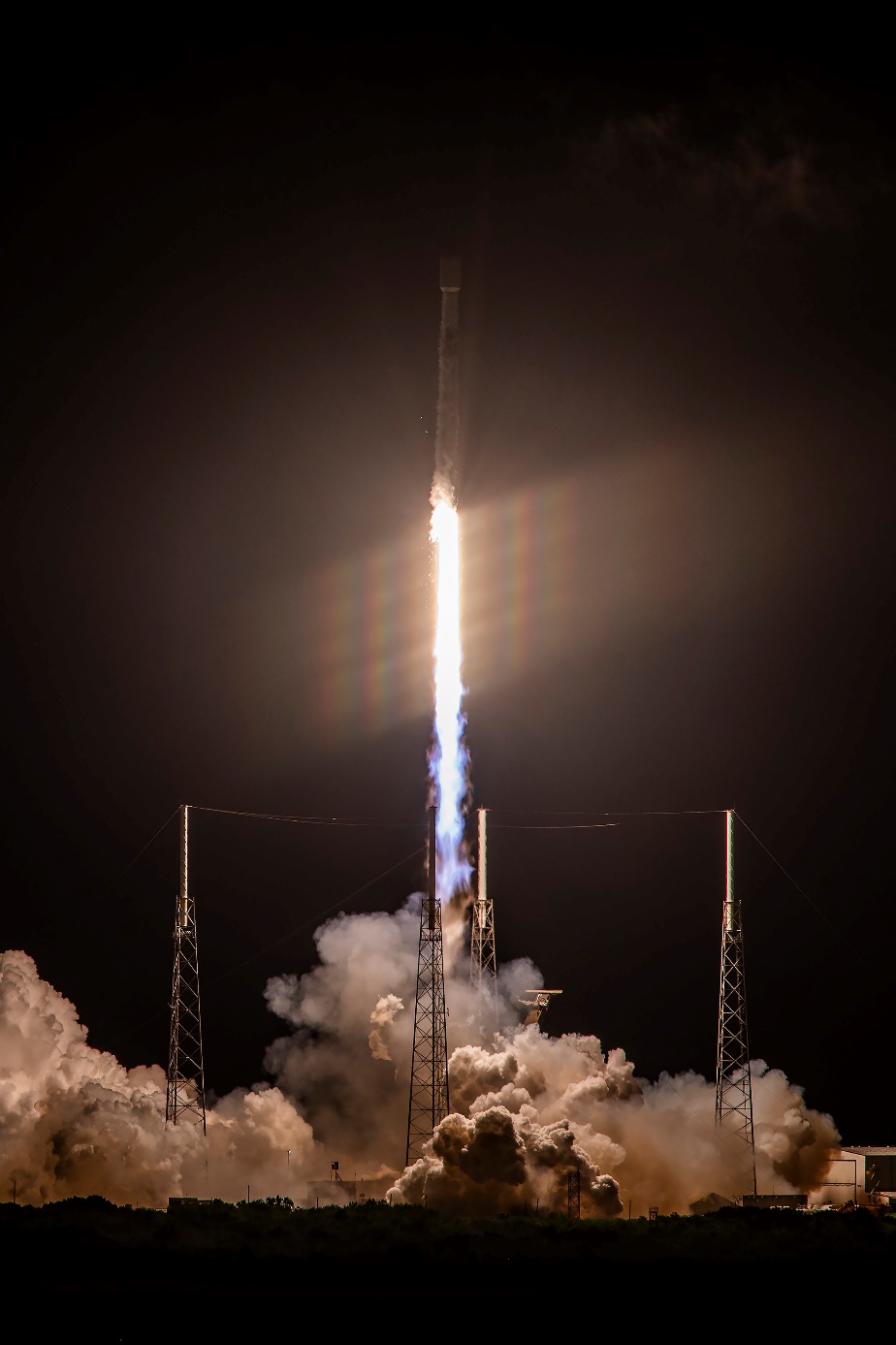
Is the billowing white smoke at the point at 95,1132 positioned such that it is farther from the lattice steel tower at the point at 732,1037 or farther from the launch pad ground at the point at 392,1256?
the lattice steel tower at the point at 732,1037

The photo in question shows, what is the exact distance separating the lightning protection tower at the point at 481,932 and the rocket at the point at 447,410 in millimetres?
11069

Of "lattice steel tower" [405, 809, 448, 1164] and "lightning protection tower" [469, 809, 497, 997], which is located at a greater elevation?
"lightning protection tower" [469, 809, 497, 997]

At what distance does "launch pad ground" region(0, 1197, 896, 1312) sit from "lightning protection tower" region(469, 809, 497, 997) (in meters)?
10.5

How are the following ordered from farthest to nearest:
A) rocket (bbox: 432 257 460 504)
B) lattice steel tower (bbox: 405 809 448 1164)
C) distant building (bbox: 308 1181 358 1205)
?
rocket (bbox: 432 257 460 504)
distant building (bbox: 308 1181 358 1205)
lattice steel tower (bbox: 405 809 448 1164)

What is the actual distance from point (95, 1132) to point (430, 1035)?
10.3 meters

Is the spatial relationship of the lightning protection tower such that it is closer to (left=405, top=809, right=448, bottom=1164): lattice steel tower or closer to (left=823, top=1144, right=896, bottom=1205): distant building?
(left=405, top=809, right=448, bottom=1164): lattice steel tower

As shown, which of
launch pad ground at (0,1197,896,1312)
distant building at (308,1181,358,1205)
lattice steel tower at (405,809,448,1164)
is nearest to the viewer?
launch pad ground at (0,1197,896,1312)

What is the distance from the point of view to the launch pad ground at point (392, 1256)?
182 feet

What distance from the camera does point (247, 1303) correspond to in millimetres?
54406

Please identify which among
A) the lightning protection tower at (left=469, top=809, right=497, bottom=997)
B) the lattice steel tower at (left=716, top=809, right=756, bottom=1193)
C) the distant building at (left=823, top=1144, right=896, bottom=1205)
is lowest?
the distant building at (left=823, top=1144, right=896, bottom=1205)

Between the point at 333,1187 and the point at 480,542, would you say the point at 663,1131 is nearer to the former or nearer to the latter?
the point at 333,1187

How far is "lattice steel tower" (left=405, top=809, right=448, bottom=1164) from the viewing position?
63.6 metres

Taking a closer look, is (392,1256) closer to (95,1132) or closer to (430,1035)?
(430,1035)

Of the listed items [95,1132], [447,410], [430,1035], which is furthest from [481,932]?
[447,410]
